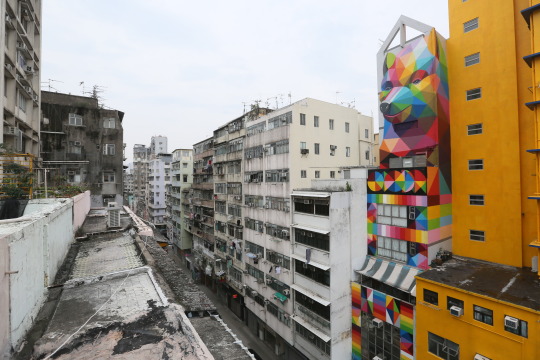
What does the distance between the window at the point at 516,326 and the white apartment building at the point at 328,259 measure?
34.9 ft

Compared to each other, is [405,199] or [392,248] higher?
[405,199]

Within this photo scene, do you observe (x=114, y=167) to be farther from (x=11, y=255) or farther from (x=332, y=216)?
(x=11, y=255)

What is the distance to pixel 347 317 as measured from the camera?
75.6ft

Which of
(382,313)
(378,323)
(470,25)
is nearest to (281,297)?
(378,323)

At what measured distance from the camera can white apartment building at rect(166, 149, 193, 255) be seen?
61.2 m

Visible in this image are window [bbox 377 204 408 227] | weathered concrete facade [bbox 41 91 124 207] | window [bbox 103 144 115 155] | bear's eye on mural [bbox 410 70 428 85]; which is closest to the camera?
window [bbox 377 204 408 227]

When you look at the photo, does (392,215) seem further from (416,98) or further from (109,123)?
(109,123)

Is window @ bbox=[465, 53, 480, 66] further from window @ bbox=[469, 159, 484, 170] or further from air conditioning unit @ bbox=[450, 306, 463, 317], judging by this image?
air conditioning unit @ bbox=[450, 306, 463, 317]

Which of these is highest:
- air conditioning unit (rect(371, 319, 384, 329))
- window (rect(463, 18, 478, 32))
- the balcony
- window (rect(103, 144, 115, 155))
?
window (rect(463, 18, 478, 32))

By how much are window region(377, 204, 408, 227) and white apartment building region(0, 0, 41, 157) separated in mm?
31324

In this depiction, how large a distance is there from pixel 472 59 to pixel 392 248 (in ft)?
52.9

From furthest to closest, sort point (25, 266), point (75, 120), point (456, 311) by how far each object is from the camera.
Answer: point (75, 120)
point (456, 311)
point (25, 266)

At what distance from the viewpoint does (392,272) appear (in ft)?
69.4

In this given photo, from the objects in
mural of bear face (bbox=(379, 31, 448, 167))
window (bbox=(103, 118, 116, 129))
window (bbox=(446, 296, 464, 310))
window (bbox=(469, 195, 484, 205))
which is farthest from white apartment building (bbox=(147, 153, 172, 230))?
window (bbox=(446, 296, 464, 310))
